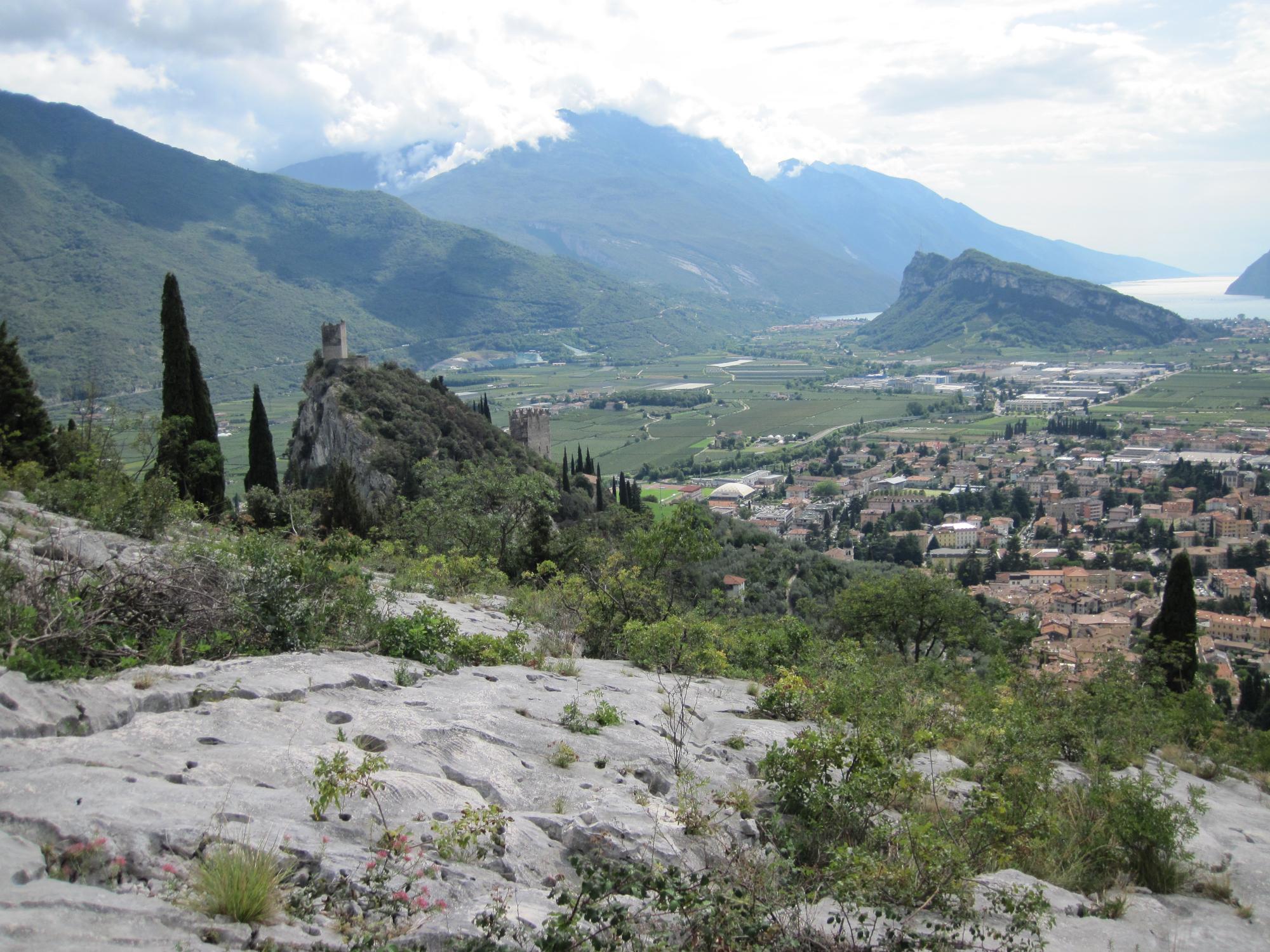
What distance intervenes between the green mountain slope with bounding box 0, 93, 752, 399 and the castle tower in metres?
22.6

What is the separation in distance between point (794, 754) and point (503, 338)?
17983cm

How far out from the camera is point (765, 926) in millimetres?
4086

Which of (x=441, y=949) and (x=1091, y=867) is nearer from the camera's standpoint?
(x=441, y=949)

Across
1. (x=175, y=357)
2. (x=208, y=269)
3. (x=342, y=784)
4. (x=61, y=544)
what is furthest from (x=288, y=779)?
(x=208, y=269)

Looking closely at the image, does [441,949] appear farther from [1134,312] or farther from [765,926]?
[1134,312]

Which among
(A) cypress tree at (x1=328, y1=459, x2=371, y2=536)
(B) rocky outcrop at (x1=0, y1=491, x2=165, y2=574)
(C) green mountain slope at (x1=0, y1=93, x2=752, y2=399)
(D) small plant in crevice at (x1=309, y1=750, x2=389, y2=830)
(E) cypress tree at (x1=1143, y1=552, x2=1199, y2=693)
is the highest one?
(C) green mountain slope at (x1=0, y1=93, x2=752, y2=399)

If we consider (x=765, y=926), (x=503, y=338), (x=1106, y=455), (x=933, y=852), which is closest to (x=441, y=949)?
(x=765, y=926)

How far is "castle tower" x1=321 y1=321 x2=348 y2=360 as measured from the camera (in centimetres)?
4819

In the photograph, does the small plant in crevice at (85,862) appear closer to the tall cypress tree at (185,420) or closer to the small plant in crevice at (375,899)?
the small plant in crevice at (375,899)

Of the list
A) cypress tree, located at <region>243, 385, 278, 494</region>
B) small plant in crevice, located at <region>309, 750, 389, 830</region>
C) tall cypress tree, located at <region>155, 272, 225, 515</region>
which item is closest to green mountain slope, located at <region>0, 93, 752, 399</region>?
cypress tree, located at <region>243, 385, 278, 494</region>

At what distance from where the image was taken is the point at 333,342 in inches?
1900

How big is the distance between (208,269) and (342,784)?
147 meters

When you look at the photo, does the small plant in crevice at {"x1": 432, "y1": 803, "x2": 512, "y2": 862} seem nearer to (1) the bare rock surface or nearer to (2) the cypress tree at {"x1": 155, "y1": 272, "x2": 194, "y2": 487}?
(1) the bare rock surface

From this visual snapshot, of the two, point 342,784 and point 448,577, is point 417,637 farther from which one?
point 448,577
